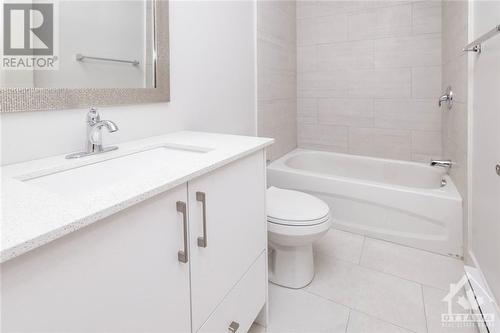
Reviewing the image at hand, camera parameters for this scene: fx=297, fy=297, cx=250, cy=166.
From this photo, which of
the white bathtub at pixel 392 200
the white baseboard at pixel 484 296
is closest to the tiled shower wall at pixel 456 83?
the white bathtub at pixel 392 200

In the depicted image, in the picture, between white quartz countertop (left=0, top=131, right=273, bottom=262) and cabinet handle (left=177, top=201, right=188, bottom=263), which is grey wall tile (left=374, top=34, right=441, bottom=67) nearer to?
white quartz countertop (left=0, top=131, right=273, bottom=262)

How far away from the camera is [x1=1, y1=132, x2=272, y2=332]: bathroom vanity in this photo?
502 millimetres

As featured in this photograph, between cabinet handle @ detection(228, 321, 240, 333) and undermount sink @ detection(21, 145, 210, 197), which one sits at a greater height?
undermount sink @ detection(21, 145, 210, 197)

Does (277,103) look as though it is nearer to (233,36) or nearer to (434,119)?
(233,36)

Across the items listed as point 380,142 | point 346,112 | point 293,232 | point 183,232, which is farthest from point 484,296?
point 346,112

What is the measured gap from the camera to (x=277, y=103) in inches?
105

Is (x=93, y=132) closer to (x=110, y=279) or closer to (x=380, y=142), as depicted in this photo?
(x=110, y=279)

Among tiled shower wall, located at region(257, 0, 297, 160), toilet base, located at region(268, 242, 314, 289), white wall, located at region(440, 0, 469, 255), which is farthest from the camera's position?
tiled shower wall, located at region(257, 0, 297, 160)

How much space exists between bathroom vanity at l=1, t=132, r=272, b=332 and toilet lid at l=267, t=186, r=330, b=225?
0.25 m

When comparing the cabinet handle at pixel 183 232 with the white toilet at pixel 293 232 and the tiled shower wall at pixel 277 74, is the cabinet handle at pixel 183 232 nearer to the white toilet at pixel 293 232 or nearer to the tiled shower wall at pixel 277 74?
the white toilet at pixel 293 232

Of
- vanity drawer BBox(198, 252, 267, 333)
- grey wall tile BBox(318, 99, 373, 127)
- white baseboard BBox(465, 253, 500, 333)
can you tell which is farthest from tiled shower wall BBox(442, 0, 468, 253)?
vanity drawer BBox(198, 252, 267, 333)

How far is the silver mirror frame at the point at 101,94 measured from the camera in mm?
903

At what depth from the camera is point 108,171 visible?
984 mm

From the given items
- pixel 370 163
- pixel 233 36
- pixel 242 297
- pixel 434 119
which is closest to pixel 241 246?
pixel 242 297
